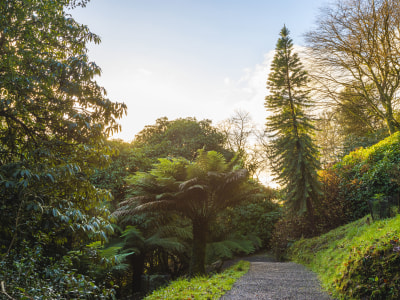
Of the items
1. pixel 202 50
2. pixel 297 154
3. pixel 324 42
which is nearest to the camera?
pixel 202 50

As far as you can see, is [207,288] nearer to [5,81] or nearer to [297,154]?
[5,81]

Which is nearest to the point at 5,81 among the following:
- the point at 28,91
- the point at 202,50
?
the point at 28,91

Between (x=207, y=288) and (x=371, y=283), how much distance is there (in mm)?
2465

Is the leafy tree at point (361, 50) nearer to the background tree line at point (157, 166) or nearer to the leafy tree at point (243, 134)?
the background tree line at point (157, 166)

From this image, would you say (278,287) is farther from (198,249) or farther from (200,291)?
(198,249)

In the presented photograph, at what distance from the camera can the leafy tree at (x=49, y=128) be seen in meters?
3.10

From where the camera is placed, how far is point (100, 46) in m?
4.29

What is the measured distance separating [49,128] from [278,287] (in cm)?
450

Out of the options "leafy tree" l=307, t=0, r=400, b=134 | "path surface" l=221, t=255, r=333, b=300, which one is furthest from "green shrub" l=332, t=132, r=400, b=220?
"path surface" l=221, t=255, r=333, b=300

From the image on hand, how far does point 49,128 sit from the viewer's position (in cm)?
385

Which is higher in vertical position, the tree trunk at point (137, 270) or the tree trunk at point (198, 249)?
the tree trunk at point (198, 249)

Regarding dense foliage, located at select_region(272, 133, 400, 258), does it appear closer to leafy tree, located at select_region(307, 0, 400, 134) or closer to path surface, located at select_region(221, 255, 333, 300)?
leafy tree, located at select_region(307, 0, 400, 134)

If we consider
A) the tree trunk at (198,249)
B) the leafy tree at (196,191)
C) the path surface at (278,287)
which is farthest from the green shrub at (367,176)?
the tree trunk at (198,249)

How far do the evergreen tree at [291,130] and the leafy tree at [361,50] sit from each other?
3.25m
